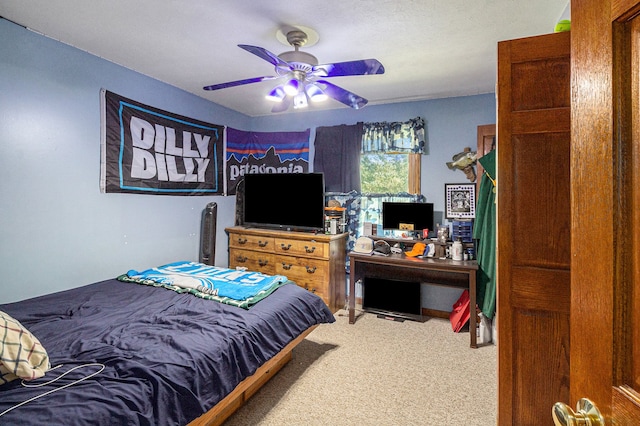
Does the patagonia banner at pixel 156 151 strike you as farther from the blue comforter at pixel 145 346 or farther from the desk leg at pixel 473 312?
the desk leg at pixel 473 312

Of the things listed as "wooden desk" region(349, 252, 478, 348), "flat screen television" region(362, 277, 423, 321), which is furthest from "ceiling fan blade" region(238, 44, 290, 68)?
"flat screen television" region(362, 277, 423, 321)

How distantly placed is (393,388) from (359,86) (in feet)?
9.36

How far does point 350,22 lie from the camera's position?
7.23 feet

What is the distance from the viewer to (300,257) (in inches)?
151

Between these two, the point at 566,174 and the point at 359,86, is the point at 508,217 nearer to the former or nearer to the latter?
the point at 566,174

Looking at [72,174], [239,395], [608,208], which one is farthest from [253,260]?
[608,208]

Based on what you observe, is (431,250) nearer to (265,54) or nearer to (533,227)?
(533,227)

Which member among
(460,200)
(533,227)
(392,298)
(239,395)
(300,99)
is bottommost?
(239,395)

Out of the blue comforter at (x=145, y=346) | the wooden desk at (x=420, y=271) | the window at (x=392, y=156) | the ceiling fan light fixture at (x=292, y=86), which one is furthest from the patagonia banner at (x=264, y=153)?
the blue comforter at (x=145, y=346)

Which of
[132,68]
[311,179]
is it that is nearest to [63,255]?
[132,68]

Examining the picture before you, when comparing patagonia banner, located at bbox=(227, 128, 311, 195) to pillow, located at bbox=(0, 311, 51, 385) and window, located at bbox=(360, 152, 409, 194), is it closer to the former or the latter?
window, located at bbox=(360, 152, 409, 194)

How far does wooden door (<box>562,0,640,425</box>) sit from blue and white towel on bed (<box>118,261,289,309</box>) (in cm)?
195

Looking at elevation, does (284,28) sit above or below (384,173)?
above

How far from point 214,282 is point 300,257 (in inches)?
53.6
